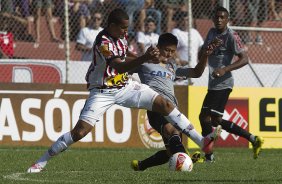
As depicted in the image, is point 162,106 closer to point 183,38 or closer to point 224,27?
point 224,27

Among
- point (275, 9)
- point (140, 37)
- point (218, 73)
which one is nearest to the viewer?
point (218, 73)

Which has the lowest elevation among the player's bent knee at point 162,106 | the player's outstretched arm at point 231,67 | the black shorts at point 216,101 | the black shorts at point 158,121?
the black shorts at point 216,101

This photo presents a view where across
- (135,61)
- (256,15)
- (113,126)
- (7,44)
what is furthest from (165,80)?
(256,15)

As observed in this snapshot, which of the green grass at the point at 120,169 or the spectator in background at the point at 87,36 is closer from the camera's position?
the green grass at the point at 120,169

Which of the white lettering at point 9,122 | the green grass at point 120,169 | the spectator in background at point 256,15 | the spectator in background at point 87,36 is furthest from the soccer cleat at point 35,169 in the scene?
the spectator in background at point 256,15

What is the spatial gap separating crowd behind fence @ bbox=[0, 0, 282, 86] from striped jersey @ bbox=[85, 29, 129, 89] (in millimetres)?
6974

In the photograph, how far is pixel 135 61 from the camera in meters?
9.75

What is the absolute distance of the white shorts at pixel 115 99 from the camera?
10492 mm

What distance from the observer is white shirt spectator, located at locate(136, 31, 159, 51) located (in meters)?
18.4

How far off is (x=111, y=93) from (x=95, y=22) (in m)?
7.76

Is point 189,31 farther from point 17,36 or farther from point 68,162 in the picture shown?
point 68,162

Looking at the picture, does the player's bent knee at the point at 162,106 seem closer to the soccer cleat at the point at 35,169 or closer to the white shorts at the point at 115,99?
the white shorts at the point at 115,99

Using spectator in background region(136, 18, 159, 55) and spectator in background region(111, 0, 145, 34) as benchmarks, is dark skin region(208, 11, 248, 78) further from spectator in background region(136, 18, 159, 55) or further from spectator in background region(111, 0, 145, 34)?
spectator in background region(111, 0, 145, 34)

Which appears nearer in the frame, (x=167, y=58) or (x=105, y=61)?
(x=105, y=61)
